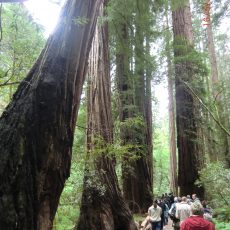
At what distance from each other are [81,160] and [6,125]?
5104 mm

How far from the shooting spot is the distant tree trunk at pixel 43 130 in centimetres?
308

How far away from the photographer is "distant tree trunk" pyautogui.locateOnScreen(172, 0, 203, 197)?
14.0 metres

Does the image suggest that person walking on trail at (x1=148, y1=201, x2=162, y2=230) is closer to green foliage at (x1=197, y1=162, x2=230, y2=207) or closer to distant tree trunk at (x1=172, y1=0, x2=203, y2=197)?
green foliage at (x1=197, y1=162, x2=230, y2=207)

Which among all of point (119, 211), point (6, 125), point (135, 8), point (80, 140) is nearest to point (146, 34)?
point (135, 8)

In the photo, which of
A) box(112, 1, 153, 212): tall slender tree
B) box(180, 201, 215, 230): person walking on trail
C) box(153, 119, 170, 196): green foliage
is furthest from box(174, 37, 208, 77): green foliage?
box(153, 119, 170, 196): green foliage

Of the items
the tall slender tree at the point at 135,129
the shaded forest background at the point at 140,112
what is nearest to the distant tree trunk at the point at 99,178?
the shaded forest background at the point at 140,112

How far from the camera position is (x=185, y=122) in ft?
48.3

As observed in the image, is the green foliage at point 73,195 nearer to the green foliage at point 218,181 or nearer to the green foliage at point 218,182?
A: the green foliage at point 218,182

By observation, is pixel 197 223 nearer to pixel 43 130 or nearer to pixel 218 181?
pixel 43 130

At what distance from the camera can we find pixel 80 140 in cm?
1120

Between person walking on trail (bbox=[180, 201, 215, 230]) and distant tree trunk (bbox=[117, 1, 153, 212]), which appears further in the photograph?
distant tree trunk (bbox=[117, 1, 153, 212])

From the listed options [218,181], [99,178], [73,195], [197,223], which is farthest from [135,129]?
[197,223]

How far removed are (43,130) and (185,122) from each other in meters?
11.9

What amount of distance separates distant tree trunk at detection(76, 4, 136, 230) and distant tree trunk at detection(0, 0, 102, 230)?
13.5 ft
